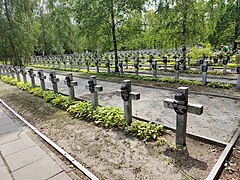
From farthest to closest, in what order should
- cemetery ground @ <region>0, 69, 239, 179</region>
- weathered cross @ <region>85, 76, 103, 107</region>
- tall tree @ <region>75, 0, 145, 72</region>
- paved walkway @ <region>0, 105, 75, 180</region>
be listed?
tall tree @ <region>75, 0, 145, 72</region> → weathered cross @ <region>85, 76, 103, 107</region> → paved walkway @ <region>0, 105, 75, 180</region> → cemetery ground @ <region>0, 69, 239, 179</region>

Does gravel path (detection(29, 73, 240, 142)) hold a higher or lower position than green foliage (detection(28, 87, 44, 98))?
lower

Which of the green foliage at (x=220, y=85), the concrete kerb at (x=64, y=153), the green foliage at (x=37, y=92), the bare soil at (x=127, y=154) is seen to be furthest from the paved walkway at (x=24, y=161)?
the green foliage at (x=220, y=85)

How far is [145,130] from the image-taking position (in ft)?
11.9

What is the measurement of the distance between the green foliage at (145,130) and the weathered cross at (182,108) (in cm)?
52

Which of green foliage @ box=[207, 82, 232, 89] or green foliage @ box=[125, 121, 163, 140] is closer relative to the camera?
green foliage @ box=[125, 121, 163, 140]

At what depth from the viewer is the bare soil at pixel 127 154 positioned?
2572 millimetres

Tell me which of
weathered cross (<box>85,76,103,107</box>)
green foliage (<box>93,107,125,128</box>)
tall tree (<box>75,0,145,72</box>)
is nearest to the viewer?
green foliage (<box>93,107,125,128</box>)

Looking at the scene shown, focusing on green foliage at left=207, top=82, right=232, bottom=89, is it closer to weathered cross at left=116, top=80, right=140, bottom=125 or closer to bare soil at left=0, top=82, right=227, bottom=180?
bare soil at left=0, top=82, right=227, bottom=180

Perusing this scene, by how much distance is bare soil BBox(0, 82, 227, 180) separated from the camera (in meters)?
2.57

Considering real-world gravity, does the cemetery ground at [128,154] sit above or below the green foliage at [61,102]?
below

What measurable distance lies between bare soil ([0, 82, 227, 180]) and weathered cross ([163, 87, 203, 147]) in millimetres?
230

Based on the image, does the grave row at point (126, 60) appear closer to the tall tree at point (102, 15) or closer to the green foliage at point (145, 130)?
the tall tree at point (102, 15)

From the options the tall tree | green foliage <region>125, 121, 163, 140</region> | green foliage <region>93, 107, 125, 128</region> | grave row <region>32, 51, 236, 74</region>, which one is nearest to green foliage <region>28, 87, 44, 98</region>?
green foliage <region>93, 107, 125, 128</region>

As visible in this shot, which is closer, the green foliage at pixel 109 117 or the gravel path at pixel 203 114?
the gravel path at pixel 203 114
